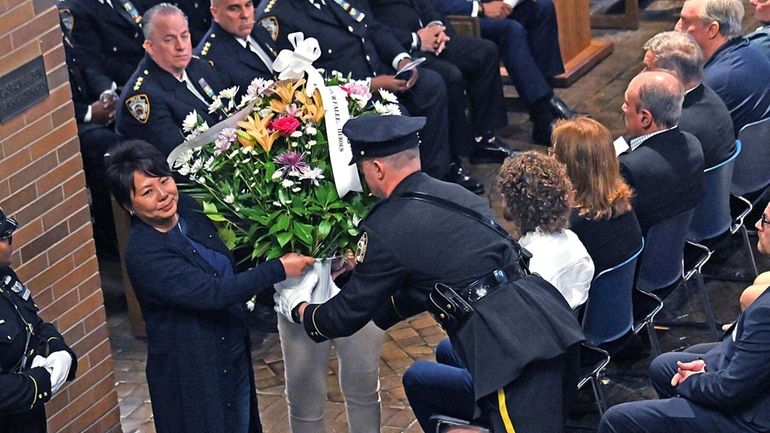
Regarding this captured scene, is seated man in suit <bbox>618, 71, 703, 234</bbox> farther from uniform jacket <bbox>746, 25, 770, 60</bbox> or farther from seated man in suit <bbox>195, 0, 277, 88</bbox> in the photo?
seated man in suit <bbox>195, 0, 277, 88</bbox>

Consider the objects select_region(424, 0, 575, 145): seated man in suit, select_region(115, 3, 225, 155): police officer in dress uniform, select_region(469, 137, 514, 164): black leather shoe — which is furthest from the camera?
select_region(424, 0, 575, 145): seated man in suit

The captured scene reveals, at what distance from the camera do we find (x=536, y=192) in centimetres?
465

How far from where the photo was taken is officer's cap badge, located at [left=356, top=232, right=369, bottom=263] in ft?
14.2

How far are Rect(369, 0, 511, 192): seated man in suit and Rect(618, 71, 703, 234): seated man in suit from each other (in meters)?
2.18

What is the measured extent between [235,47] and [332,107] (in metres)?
1.84

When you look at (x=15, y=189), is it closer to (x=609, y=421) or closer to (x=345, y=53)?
(x=609, y=421)

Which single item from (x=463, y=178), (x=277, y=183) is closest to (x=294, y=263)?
(x=277, y=183)

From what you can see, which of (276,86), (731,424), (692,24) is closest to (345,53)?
(692,24)

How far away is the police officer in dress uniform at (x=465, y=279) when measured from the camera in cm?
423

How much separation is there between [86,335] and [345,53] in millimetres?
2554

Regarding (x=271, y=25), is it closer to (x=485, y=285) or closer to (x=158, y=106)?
(x=158, y=106)

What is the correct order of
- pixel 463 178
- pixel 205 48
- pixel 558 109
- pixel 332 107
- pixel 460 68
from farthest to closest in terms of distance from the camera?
pixel 558 109
pixel 460 68
pixel 463 178
pixel 205 48
pixel 332 107

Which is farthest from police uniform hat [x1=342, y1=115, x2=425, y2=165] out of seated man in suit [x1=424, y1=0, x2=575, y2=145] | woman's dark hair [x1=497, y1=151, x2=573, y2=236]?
seated man in suit [x1=424, y1=0, x2=575, y2=145]

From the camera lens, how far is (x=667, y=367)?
16.5 feet
